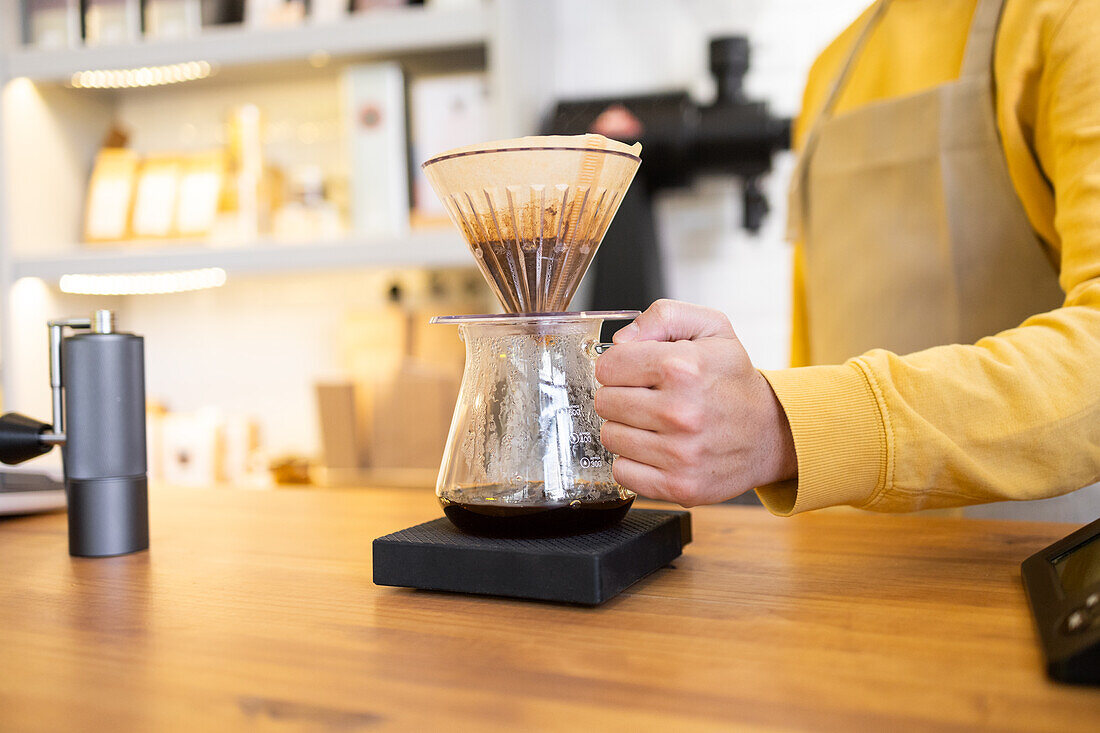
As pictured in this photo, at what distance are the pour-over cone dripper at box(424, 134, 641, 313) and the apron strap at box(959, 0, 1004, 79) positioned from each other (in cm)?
55

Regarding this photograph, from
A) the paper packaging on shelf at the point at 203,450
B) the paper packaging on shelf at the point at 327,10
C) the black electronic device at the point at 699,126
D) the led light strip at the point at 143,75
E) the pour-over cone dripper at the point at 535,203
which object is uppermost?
the paper packaging on shelf at the point at 327,10

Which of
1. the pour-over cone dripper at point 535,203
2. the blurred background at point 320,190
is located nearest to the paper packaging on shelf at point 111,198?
the blurred background at point 320,190

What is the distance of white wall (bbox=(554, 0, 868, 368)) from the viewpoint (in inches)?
82.0

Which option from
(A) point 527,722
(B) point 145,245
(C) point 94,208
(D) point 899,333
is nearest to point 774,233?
(D) point 899,333

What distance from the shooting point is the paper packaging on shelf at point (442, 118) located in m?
1.98

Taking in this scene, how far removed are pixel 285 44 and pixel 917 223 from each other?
1471 millimetres

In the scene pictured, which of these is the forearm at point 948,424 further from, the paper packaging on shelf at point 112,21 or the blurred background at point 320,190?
the paper packaging on shelf at point 112,21

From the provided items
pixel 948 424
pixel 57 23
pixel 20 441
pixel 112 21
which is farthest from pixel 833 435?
pixel 57 23

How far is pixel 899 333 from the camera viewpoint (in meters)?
1.15

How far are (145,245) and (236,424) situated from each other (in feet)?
1.59

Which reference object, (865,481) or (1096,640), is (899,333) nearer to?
(865,481)

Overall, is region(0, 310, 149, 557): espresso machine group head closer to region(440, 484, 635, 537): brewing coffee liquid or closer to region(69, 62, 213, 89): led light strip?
region(440, 484, 635, 537): brewing coffee liquid

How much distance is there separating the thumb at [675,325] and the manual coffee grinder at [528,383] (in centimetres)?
1

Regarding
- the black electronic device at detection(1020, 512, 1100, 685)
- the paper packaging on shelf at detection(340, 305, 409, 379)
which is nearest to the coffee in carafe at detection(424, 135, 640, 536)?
Answer: the black electronic device at detection(1020, 512, 1100, 685)
